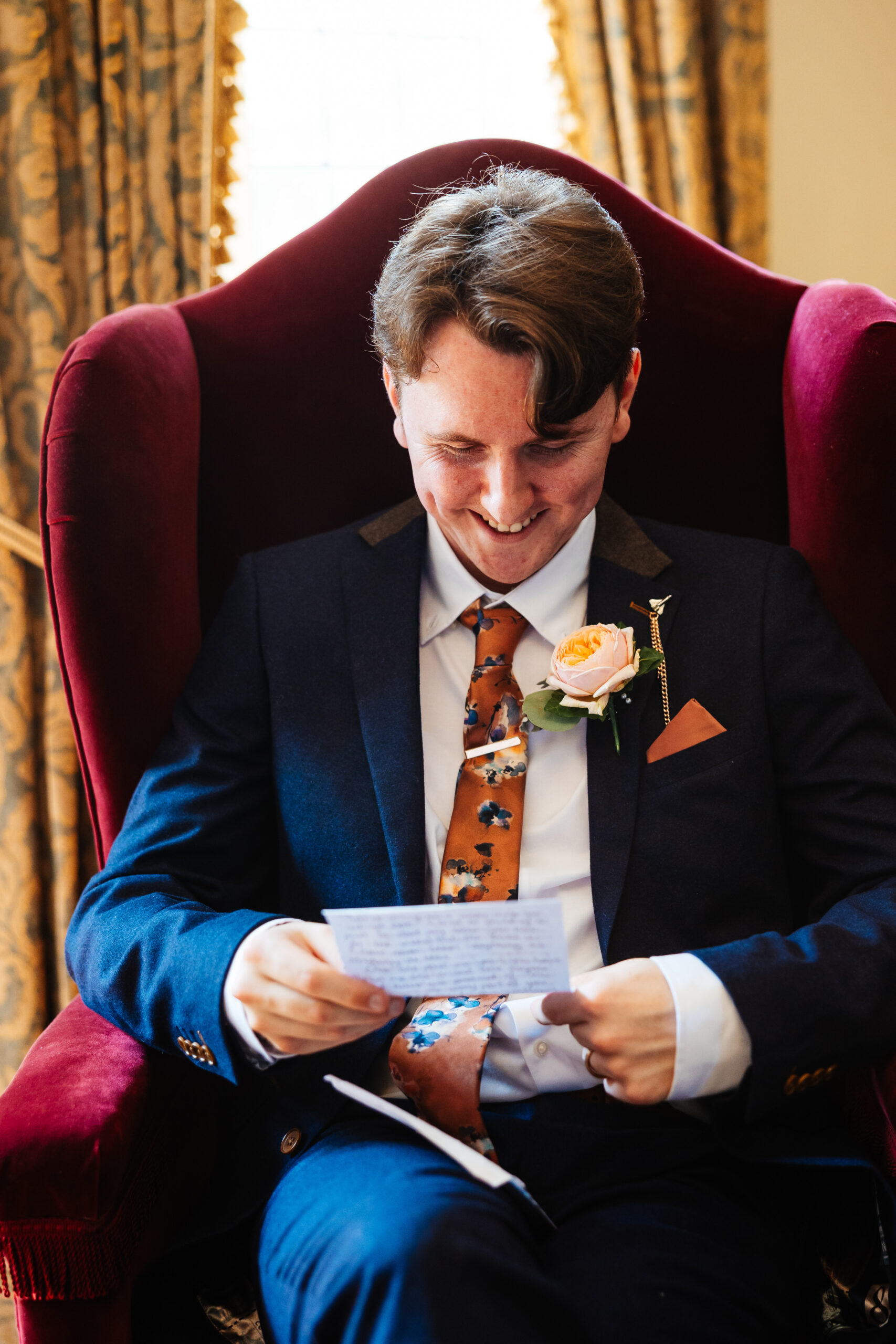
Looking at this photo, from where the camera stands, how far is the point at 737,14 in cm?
214

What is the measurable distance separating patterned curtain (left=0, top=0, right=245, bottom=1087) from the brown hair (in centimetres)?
96

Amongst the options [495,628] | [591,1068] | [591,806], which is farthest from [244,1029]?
[495,628]

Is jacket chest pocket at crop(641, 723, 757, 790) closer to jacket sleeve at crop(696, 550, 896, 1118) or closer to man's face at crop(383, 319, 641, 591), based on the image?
jacket sleeve at crop(696, 550, 896, 1118)

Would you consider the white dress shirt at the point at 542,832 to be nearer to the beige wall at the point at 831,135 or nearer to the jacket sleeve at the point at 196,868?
the jacket sleeve at the point at 196,868

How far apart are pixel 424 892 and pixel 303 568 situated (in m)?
0.48

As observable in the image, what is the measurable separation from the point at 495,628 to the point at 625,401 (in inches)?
12.8

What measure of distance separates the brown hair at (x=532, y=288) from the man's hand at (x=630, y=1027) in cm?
61

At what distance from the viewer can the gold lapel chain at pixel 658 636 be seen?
127cm

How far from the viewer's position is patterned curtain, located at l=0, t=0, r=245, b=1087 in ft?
6.33

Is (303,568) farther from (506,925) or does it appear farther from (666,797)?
(506,925)

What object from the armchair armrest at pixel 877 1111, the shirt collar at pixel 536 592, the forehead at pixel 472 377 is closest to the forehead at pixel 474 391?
the forehead at pixel 472 377

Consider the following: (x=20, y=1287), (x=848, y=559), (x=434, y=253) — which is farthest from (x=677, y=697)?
(x=20, y=1287)

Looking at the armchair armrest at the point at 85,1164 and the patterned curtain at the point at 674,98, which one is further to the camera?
the patterned curtain at the point at 674,98

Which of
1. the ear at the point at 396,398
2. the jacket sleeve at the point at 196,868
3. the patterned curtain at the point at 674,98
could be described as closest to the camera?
the jacket sleeve at the point at 196,868
